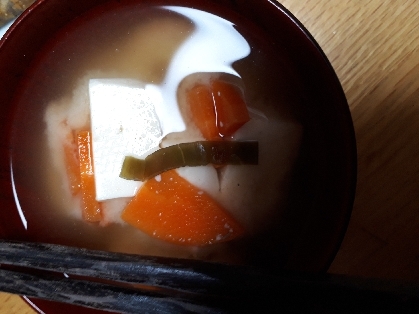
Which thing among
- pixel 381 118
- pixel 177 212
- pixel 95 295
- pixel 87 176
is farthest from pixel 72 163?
pixel 381 118

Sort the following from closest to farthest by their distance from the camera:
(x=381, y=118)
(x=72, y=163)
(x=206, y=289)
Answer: (x=206, y=289)
(x=381, y=118)
(x=72, y=163)

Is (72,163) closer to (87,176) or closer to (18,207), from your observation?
(87,176)

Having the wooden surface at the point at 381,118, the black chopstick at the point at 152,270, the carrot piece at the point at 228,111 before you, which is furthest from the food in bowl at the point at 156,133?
the black chopstick at the point at 152,270

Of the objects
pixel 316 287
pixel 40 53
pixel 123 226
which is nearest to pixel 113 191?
pixel 123 226

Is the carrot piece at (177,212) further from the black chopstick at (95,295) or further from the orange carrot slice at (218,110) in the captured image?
the black chopstick at (95,295)

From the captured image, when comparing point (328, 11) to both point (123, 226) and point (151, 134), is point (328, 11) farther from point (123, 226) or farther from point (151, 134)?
point (123, 226)

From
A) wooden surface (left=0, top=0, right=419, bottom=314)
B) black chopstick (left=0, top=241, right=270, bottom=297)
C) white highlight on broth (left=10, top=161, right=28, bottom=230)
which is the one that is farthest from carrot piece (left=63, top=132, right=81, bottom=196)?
wooden surface (left=0, top=0, right=419, bottom=314)

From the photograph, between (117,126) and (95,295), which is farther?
(117,126)
